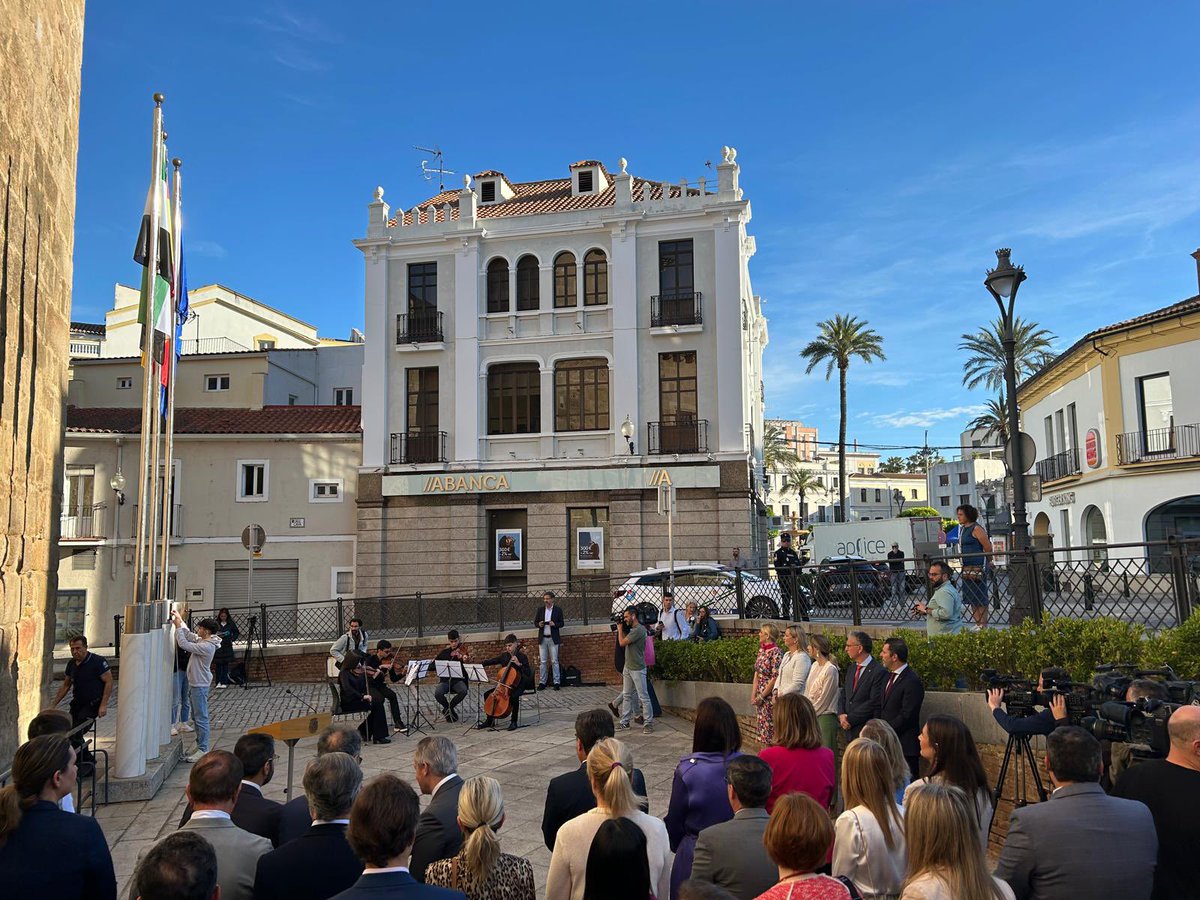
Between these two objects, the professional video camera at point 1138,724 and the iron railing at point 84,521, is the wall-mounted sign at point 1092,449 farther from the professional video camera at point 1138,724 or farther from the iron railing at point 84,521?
the iron railing at point 84,521

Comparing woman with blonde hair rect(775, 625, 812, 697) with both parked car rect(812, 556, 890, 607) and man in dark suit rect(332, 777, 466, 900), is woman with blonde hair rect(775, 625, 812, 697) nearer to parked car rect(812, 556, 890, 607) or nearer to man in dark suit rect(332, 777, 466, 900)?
parked car rect(812, 556, 890, 607)

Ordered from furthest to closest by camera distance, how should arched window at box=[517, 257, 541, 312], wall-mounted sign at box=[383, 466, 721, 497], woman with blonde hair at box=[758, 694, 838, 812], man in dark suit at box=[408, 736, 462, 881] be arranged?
arched window at box=[517, 257, 541, 312], wall-mounted sign at box=[383, 466, 721, 497], woman with blonde hair at box=[758, 694, 838, 812], man in dark suit at box=[408, 736, 462, 881]

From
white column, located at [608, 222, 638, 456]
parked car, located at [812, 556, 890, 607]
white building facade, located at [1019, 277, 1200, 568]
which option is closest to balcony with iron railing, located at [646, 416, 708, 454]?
white column, located at [608, 222, 638, 456]

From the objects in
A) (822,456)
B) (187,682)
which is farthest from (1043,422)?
(822,456)

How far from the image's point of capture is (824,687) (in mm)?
8078

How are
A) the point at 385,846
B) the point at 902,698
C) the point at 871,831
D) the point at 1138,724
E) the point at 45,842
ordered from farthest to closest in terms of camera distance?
the point at 902,698, the point at 1138,724, the point at 871,831, the point at 45,842, the point at 385,846

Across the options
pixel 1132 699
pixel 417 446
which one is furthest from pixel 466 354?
pixel 1132 699

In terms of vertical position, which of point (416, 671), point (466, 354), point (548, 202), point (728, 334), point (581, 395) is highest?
point (548, 202)

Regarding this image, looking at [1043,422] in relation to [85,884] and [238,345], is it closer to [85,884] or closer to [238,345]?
[238,345]

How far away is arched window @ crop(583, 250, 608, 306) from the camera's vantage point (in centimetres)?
2844

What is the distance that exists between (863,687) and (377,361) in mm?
24050

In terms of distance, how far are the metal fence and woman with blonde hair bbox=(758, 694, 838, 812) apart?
5241mm

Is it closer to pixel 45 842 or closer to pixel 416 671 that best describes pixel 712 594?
pixel 416 671

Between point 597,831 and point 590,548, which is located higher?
point 590,548
